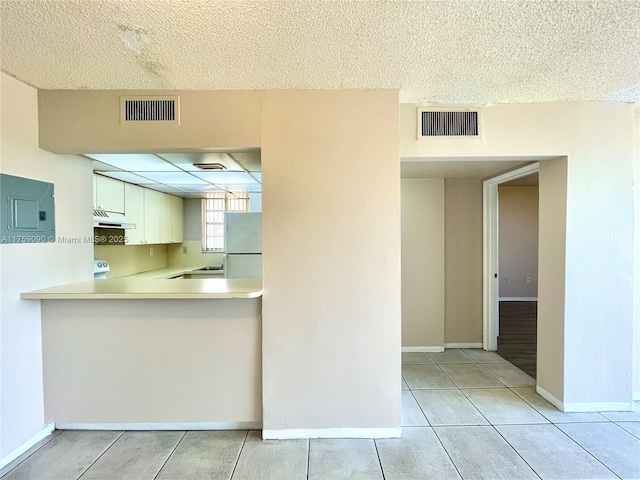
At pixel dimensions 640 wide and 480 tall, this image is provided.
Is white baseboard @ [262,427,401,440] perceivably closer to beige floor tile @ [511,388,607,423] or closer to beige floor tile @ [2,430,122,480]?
beige floor tile @ [2,430,122,480]

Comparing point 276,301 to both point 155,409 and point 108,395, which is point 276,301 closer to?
point 155,409

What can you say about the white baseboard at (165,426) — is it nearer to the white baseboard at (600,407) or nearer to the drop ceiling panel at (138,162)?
the drop ceiling panel at (138,162)

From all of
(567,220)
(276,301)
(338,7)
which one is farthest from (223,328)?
(567,220)

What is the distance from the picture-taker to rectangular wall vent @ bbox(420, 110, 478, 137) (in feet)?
7.59

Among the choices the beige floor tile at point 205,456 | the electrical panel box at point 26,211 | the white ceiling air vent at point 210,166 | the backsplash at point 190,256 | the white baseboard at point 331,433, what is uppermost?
the white ceiling air vent at point 210,166

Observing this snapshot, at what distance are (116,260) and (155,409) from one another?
108 inches

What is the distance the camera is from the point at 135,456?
6.46 feet

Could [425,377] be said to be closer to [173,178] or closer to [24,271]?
[24,271]

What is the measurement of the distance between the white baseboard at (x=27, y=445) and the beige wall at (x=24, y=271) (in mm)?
16

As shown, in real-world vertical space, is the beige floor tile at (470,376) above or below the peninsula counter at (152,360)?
below

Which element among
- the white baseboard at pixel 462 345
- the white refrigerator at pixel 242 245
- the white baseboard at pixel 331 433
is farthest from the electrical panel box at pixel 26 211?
the white baseboard at pixel 462 345

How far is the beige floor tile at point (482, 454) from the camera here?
5.93 ft

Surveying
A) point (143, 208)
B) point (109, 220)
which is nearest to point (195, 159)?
point (109, 220)

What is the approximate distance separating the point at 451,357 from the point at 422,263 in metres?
1.12
